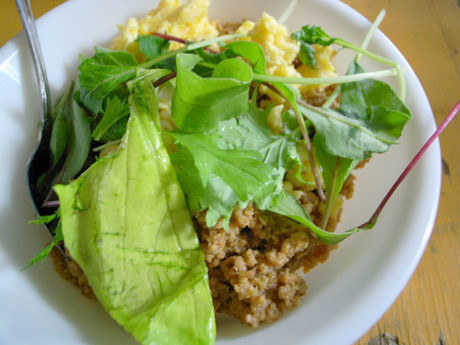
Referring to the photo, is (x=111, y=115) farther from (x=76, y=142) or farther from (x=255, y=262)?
(x=255, y=262)

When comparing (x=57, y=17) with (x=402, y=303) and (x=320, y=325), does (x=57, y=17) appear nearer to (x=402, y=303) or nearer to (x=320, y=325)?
(x=320, y=325)

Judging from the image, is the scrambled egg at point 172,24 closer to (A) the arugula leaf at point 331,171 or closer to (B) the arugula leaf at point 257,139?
(B) the arugula leaf at point 257,139

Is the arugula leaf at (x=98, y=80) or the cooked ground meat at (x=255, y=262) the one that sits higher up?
the arugula leaf at (x=98, y=80)

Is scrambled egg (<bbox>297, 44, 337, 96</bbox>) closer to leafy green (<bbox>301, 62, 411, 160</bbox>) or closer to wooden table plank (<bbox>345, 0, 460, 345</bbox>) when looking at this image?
leafy green (<bbox>301, 62, 411, 160</bbox>)

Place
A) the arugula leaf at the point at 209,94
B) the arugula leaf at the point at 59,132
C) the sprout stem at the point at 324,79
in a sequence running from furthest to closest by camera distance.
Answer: the arugula leaf at the point at 59,132, the sprout stem at the point at 324,79, the arugula leaf at the point at 209,94

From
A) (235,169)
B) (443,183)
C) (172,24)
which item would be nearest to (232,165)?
(235,169)

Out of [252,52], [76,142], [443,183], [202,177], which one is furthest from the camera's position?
[443,183]

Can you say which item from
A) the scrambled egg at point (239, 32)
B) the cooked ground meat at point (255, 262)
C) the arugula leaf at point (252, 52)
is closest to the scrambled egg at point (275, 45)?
the scrambled egg at point (239, 32)
